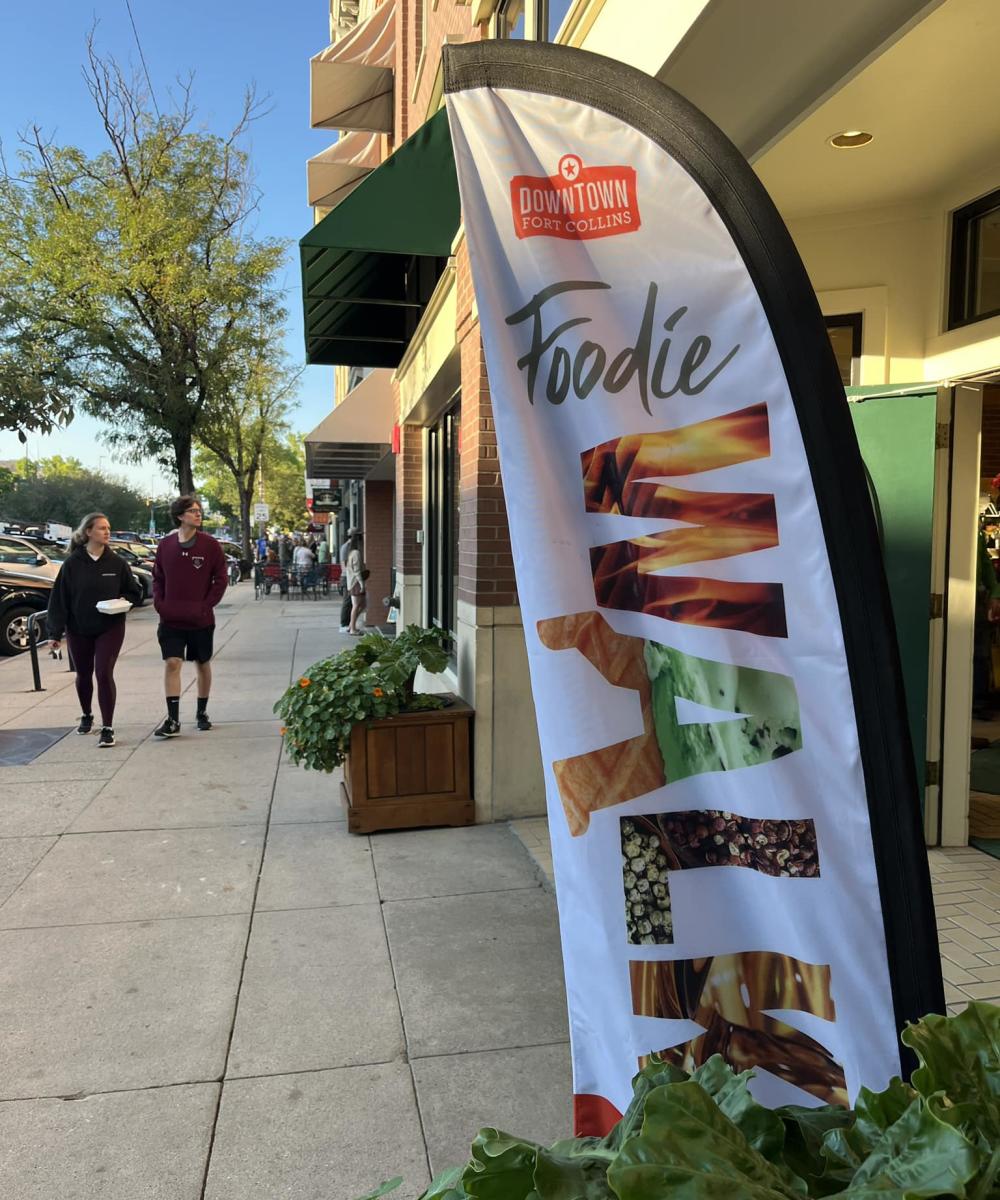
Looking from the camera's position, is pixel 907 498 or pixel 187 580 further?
pixel 187 580

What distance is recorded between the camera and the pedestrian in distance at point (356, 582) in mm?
16031

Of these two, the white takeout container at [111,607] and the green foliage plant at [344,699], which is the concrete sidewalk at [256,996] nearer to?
the green foliage plant at [344,699]

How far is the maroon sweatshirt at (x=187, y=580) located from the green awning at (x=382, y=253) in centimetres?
245

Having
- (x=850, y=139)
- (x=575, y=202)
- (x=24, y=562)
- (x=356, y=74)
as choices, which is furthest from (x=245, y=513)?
(x=575, y=202)

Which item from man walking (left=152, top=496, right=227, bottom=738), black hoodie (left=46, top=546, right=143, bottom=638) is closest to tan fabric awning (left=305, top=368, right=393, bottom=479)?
man walking (left=152, top=496, right=227, bottom=738)

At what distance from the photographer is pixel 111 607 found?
753 cm

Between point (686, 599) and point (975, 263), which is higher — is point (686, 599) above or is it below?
below

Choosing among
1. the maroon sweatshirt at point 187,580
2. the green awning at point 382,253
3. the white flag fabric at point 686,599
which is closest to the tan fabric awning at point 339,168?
the green awning at point 382,253

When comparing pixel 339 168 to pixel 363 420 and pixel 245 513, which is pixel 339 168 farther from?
pixel 245 513

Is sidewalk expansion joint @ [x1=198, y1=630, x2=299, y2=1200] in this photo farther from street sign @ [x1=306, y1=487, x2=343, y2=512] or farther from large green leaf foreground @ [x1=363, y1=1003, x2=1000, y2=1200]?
street sign @ [x1=306, y1=487, x2=343, y2=512]

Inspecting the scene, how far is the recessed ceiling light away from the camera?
4.12 meters

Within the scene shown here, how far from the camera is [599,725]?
205 centimetres

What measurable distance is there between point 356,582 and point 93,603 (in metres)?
8.48

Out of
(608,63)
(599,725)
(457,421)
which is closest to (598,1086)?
(599,725)
